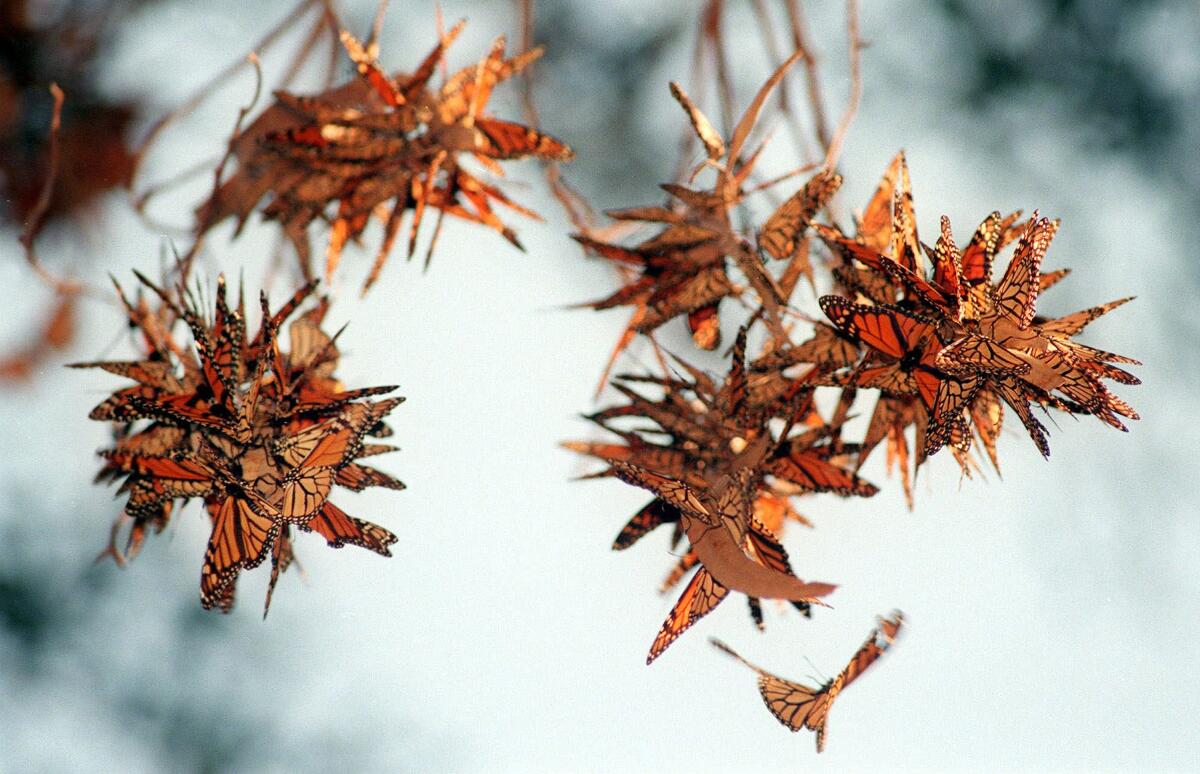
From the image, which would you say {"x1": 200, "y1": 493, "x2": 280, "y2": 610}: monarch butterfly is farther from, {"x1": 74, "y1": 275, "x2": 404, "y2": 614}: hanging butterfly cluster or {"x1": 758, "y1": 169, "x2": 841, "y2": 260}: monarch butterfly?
{"x1": 758, "y1": 169, "x2": 841, "y2": 260}: monarch butterfly

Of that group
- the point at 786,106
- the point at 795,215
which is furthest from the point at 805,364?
the point at 786,106

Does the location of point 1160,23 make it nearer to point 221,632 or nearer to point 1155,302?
point 1155,302

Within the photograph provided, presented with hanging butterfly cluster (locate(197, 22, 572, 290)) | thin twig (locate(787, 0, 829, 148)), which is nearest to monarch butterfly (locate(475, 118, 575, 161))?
hanging butterfly cluster (locate(197, 22, 572, 290))

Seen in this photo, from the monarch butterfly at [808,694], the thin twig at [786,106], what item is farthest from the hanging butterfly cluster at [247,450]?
the thin twig at [786,106]

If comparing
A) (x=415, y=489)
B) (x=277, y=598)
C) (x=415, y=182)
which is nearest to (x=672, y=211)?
(x=415, y=182)

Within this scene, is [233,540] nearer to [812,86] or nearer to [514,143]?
[514,143]

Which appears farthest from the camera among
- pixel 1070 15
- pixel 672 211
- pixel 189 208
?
pixel 1070 15
